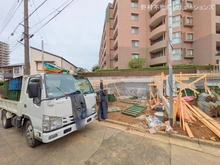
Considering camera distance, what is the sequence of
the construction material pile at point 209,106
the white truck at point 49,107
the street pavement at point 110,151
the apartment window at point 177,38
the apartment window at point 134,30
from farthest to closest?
the apartment window at point 134,30 → the apartment window at point 177,38 → the construction material pile at point 209,106 → the white truck at point 49,107 → the street pavement at point 110,151

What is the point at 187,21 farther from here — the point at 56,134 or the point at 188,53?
the point at 56,134

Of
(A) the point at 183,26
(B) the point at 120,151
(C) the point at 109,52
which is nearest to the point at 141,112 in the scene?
(B) the point at 120,151

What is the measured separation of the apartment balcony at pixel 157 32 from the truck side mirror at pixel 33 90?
73.8ft

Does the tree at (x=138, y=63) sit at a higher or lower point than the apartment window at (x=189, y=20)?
lower

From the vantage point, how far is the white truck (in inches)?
112

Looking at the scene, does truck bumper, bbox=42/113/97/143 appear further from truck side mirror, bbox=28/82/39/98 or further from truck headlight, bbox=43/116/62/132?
truck side mirror, bbox=28/82/39/98

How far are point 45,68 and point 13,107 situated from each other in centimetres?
202

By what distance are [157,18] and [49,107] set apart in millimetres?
24095

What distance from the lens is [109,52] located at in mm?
31516

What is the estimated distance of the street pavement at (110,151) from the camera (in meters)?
2.73

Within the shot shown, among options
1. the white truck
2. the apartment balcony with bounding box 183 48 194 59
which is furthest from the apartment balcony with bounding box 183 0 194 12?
the white truck

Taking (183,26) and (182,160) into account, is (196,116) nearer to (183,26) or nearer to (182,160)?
(182,160)

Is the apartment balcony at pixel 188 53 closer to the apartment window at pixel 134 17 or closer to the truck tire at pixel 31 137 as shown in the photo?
the apartment window at pixel 134 17

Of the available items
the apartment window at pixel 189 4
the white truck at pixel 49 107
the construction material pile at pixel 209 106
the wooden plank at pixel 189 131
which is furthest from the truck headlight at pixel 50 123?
the apartment window at pixel 189 4
